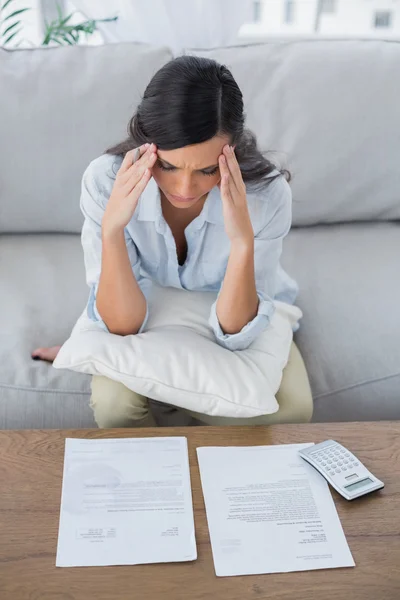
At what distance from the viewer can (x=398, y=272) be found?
1695mm

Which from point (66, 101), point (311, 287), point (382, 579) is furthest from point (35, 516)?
point (66, 101)

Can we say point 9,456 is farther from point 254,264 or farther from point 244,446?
point 254,264

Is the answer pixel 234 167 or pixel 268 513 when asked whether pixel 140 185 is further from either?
pixel 268 513

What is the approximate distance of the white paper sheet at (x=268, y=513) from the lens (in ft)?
3.15

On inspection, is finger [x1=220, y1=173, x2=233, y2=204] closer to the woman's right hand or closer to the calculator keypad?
the woman's right hand

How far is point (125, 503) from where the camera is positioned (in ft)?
3.38

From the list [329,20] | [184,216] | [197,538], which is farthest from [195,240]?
[329,20]

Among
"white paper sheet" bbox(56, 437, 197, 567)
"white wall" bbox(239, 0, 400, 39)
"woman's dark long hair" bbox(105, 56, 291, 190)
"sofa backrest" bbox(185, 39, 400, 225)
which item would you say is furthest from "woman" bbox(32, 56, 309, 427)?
"white wall" bbox(239, 0, 400, 39)

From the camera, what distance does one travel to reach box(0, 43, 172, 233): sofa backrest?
1.67m

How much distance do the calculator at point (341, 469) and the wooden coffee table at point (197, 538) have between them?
16 millimetres

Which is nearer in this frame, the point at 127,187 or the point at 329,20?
the point at 127,187

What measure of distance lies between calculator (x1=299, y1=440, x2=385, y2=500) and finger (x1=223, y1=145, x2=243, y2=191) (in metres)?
0.48

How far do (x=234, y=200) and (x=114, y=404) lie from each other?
44 cm

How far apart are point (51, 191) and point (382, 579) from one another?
1207mm
